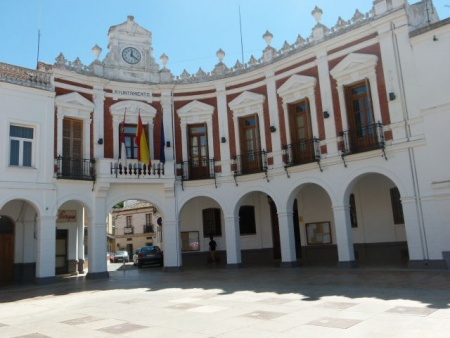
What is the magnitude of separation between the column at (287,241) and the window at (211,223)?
533 cm

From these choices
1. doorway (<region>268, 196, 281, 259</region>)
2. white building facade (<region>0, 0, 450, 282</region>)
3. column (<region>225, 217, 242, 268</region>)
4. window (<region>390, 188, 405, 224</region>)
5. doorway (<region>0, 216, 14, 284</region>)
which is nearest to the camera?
white building facade (<region>0, 0, 450, 282</region>)

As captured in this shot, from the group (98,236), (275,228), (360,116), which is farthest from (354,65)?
(98,236)

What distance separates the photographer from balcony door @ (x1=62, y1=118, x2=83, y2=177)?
17.9m

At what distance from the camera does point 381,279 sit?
40.1 ft

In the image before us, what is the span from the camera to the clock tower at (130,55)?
20219 mm

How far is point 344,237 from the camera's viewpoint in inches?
635

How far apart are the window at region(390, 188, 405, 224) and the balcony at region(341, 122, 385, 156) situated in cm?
304

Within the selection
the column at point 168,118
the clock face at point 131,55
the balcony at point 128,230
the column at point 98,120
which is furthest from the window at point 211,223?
the balcony at point 128,230

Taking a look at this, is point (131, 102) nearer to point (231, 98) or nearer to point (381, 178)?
point (231, 98)

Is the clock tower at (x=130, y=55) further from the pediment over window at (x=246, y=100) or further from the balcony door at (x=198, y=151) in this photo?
the pediment over window at (x=246, y=100)

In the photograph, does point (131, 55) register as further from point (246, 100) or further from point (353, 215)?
point (353, 215)

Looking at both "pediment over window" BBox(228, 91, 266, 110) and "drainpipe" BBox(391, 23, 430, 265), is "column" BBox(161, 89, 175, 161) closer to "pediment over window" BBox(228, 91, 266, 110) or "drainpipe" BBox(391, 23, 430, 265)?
"pediment over window" BBox(228, 91, 266, 110)

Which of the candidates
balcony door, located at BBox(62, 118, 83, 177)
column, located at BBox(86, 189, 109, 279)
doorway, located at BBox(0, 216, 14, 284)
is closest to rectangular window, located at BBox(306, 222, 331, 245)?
column, located at BBox(86, 189, 109, 279)

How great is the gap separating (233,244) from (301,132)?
585cm
